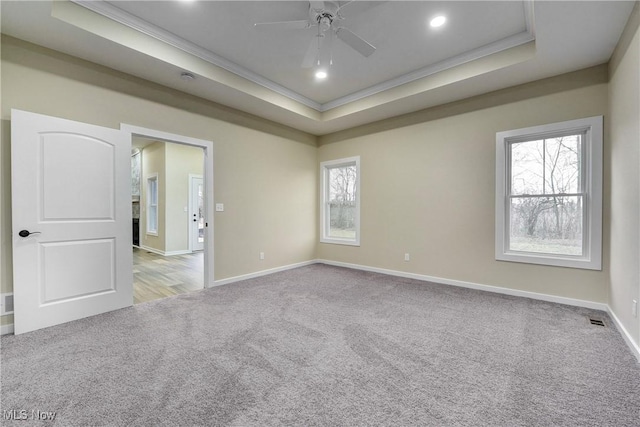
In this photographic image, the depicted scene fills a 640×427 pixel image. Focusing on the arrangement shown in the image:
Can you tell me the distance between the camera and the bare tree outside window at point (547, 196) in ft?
10.8

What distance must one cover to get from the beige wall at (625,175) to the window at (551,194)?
0.22 m

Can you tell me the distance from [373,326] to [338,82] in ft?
11.1

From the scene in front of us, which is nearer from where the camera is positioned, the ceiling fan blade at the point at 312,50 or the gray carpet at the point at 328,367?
the gray carpet at the point at 328,367

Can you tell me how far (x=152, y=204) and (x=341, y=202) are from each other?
563 centimetres

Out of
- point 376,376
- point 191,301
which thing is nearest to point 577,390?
point 376,376

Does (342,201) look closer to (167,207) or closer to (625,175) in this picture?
(625,175)

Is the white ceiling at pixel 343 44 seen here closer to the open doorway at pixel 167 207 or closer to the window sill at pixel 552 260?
the window sill at pixel 552 260

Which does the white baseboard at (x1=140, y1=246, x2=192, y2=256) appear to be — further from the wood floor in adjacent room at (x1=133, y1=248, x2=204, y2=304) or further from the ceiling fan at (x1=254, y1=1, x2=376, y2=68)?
the ceiling fan at (x1=254, y1=1, x2=376, y2=68)

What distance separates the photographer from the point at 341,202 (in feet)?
18.7

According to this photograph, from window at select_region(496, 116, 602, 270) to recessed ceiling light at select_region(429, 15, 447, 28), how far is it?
1.74 meters

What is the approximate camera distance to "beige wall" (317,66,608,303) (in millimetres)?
3264

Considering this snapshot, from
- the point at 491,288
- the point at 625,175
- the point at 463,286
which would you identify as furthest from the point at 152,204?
the point at 625,175

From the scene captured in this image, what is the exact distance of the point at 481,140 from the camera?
3.87 m

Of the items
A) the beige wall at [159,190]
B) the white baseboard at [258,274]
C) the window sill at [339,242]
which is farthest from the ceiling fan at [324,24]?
the beige wall at [159,190]
